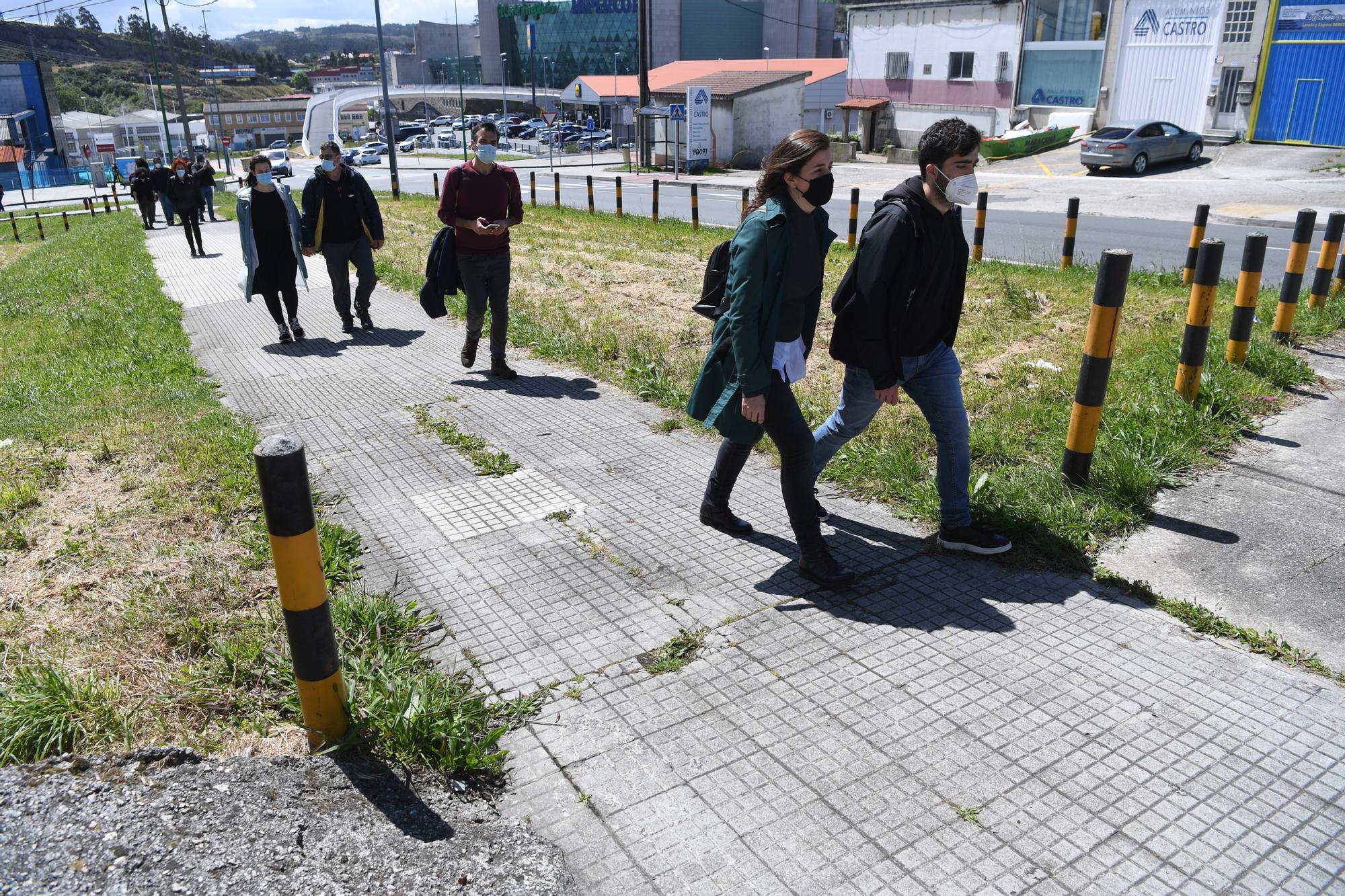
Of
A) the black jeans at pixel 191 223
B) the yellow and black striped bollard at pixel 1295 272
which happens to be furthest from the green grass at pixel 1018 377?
the black jeans at pixel 191 223

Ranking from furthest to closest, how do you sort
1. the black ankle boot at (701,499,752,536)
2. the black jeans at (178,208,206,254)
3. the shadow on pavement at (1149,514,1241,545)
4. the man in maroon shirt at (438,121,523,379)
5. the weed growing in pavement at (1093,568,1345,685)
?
the black jeans at (178,208,206,254)
the man in maroon shirt at (438,121,523,379)
the black ankle boot at (701,499,752,536)
the shadow on pavement at (1149,514,1241,545)
the weed growing in pavement at (1093,568,1345,685)

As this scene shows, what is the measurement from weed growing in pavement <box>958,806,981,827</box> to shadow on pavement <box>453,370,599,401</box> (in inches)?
195

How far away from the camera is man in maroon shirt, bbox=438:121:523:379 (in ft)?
25.3

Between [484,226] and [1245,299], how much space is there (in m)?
5.48

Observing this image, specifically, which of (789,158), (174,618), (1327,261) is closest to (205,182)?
(174,618)

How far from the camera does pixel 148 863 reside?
2584mm

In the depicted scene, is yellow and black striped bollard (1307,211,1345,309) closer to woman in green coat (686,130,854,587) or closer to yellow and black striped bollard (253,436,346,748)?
woman in green coat (686,130,854,587)

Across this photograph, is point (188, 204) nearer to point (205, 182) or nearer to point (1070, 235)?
point (205, 182)

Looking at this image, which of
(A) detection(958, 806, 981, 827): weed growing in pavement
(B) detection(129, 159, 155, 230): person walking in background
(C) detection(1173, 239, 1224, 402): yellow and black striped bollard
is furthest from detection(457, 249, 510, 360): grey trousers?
(B) detection(129, 159, 155, 230): person walking in background

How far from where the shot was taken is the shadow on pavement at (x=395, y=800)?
9.46 ft

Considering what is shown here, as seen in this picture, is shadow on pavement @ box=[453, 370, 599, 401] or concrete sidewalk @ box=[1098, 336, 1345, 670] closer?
concrete sidewalk @ box=[1098, 336, 1345, 670]

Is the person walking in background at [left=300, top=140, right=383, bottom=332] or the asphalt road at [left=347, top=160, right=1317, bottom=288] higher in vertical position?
the person walking in background at [left=300, top=140, right=383, bottom=332]

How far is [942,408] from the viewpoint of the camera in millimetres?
4488

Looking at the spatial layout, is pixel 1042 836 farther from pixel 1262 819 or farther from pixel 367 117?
pixel 367 117
